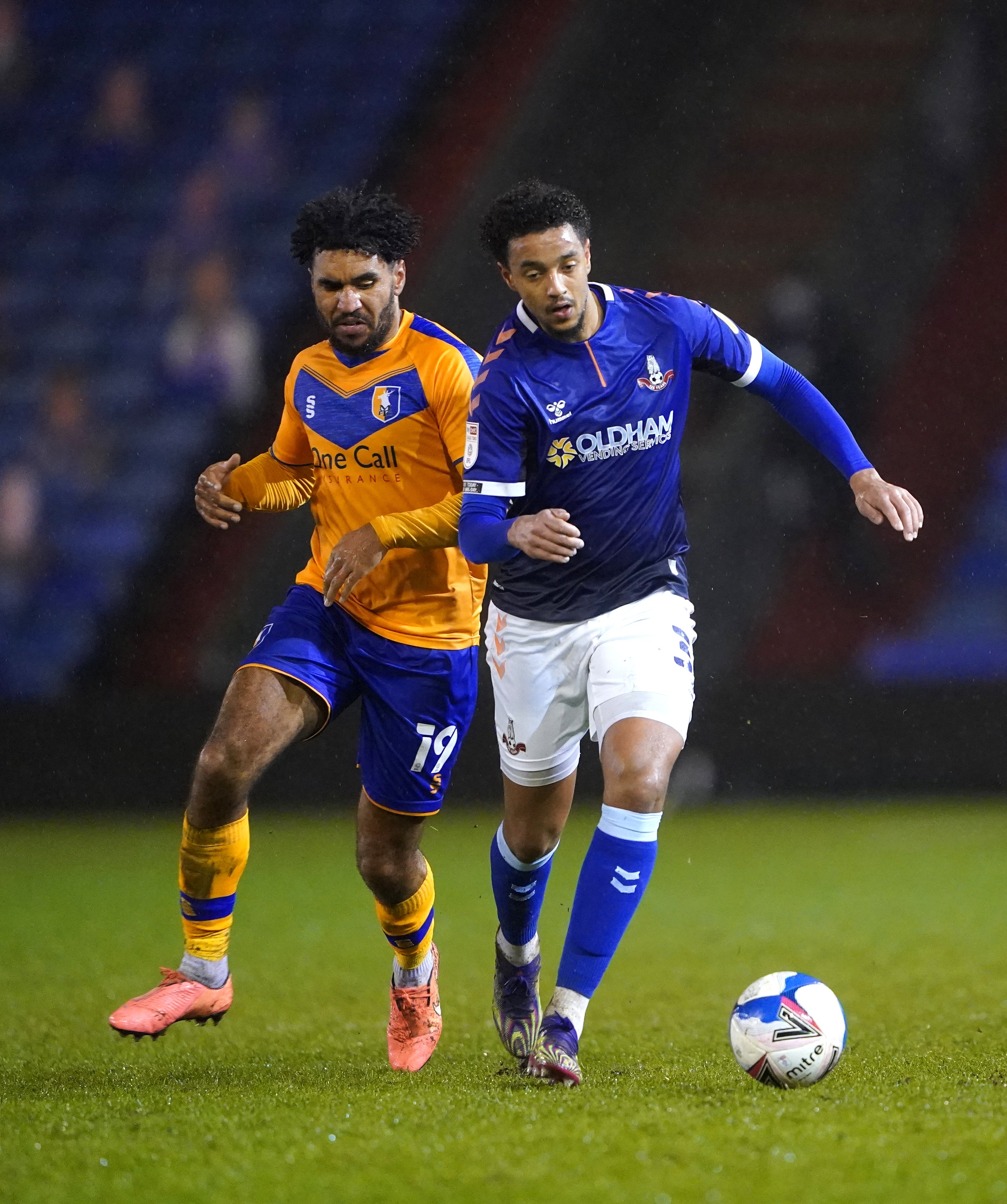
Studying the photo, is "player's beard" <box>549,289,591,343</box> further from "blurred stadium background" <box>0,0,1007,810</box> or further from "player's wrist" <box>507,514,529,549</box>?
"blurred stadium background" <box>0,0,1007,810</box>

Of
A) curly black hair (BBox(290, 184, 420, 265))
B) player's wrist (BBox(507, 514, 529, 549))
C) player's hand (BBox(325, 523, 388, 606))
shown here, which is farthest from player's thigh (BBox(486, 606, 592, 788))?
curly black hair (BBox(290, 184, 420, 265))

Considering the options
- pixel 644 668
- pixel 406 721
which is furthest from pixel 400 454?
pixel 644 668

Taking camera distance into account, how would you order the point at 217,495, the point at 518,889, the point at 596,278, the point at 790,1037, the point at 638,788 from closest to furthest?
1. the point at 790,1037
2. the point at 638,788
3. the point at 518,889
4. the point at 217,495
5. the point at 596,278

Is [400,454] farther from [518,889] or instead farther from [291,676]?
[518,889]

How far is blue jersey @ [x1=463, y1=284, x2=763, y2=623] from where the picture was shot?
150 inches

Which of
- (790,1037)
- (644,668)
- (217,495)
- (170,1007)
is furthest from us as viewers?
(217,495)

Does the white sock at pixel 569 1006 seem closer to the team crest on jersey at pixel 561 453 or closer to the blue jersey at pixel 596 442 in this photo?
the blue jersey at pixel 596 442

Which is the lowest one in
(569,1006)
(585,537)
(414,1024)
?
(414,1024)

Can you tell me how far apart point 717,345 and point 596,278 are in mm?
6037

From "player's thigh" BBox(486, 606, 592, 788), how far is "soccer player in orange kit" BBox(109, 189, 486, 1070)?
0.19 m

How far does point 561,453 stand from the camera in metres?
3.89

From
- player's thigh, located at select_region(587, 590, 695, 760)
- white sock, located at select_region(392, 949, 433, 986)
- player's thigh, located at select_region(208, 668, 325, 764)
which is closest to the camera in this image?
player's thigh, located at select_region(587, 590, 695, 760)

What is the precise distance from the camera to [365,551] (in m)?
3.95

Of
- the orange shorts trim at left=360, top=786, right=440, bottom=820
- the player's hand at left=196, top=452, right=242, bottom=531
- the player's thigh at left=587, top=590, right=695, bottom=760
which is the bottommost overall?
the orange shorts trim at left=360, top=786, right=440, bottom=820
